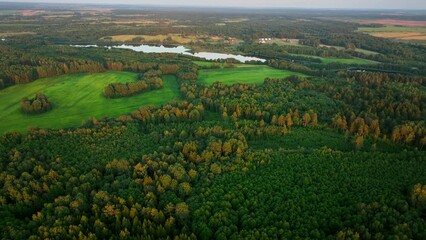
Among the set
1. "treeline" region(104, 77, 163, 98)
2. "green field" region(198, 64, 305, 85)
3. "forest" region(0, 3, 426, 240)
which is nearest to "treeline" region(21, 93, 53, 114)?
"forest" region(0, 3, 426, 240)

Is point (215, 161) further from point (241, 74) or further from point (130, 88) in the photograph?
point (241, 74)

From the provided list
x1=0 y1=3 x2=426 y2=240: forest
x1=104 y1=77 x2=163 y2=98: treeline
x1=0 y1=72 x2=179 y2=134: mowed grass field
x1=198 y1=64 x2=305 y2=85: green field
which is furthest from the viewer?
x1=198 y1=64 x2=305 y2=85: green field

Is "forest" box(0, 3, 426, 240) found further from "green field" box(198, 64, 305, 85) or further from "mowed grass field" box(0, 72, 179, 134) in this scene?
"green field" box(198, 64, 305, 85)

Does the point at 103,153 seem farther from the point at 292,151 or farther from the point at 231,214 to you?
the point at 292,151

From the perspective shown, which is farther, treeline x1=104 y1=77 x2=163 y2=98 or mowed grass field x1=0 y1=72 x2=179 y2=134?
treeline x1=104 y1=77 x2=163 y2=98

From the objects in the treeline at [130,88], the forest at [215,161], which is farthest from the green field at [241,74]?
the treeline at [130,88]

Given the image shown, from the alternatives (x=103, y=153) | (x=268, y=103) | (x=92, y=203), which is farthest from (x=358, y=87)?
(x=92, y=203)

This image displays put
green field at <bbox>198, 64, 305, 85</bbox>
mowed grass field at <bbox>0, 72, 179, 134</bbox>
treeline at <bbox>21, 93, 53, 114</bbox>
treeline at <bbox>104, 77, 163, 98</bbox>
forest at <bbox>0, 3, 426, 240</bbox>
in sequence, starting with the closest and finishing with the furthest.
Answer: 1. forest at <bbox>0, 3, 426, 240</bbox>
2. mowed grass field at <bbox>0, 72, 179, 134</bbox>
3. treeline at <bbox>21, 93, 53, 114</bbox>
4. treeline at <bbox>104, 77, 163, 98</bbox>
5. green field at <bbox>198, 64, 305, 85</bbox>
